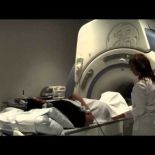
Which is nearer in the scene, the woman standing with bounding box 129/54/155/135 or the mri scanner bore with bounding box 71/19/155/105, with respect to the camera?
the woman standing with bounding box 129/54/155/135

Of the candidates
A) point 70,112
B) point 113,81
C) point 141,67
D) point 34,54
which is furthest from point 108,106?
point 34,54

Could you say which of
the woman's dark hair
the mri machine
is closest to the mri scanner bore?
the mri machine

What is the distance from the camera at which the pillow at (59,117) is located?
212cm

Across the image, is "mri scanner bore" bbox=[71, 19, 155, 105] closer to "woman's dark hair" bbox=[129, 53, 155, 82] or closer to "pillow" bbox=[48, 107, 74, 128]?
"woman's dark hair" bbox=[129, 53, 155, 82]

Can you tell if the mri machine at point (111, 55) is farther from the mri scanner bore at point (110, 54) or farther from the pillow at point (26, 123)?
the pillow at point (26, 123)

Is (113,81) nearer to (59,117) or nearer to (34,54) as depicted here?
(59,117)

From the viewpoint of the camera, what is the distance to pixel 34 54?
3686mm

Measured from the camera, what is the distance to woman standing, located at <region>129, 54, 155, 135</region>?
2.12 meters

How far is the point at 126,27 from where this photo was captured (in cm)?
276

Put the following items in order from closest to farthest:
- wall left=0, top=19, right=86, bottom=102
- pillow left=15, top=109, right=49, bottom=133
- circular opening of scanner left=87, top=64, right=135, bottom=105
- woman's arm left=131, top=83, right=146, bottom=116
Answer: pillow left=15, top=109, right=49, bottom=133
woman's arm left=131, top=83, right=146, bottom=116
circular opening of scanner left=87, top=64, right=135, bottom=105
wall left=0, top=19, right=86, bottom=102

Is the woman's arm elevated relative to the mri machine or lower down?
lower down
